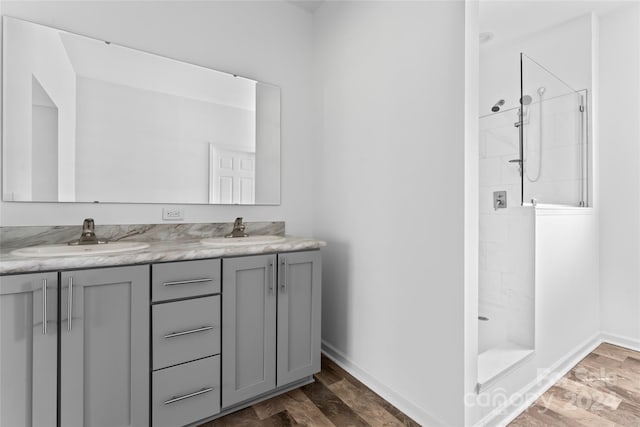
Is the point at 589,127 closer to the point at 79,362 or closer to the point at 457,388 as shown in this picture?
the point at 457,388

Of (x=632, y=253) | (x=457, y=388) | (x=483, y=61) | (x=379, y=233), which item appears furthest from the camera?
(x=483, y=61)

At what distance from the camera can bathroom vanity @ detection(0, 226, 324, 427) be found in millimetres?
1122

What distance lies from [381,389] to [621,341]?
2175 millimetres

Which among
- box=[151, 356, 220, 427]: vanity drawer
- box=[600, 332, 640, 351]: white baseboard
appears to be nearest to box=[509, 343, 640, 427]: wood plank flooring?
box=[600, 332, 640, 351]: white baseboard

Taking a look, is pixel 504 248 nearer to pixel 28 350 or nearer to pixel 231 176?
pixel 231 176

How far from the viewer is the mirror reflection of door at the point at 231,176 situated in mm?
2051

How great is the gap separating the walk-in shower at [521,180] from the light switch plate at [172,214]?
6.86 feet

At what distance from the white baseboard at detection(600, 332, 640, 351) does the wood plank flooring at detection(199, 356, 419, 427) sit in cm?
213

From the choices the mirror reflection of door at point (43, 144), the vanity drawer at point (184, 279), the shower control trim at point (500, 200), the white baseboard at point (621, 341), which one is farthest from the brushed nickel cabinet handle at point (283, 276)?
the white baseboard at point (621, 341)

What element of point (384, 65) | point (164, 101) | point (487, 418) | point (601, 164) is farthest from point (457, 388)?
point (601, 164)

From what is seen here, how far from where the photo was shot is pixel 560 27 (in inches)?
106

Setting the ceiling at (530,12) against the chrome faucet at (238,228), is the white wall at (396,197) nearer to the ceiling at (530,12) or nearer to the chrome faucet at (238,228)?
the chrome faucet at (238,228)

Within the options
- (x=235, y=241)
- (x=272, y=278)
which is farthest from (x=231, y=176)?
(x=272, y=278)

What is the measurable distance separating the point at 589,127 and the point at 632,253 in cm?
109
